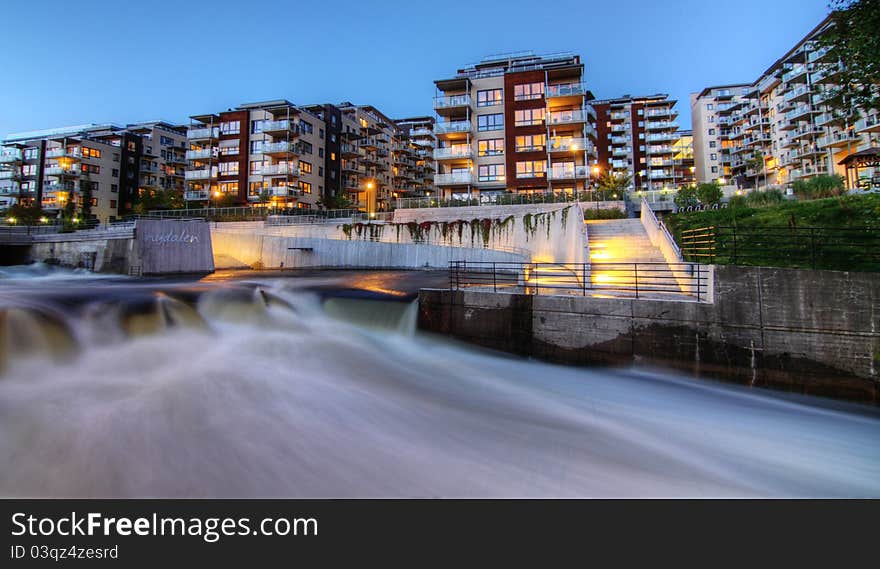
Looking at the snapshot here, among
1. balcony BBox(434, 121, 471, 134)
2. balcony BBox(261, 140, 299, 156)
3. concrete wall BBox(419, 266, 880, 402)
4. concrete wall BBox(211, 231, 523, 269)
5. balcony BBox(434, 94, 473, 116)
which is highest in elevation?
balcony BBox(434, 94, 473, 116)

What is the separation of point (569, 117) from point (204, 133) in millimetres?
55395

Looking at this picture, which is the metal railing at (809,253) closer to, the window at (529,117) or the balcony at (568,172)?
the balcony at (568,172)

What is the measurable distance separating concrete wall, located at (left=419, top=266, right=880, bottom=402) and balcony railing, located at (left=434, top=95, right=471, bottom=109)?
4102 cm

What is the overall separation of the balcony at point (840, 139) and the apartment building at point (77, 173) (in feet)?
368

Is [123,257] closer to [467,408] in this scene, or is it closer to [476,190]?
[467,408]

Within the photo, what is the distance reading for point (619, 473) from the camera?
6.36m

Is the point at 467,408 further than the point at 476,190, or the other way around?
the point at 476,190

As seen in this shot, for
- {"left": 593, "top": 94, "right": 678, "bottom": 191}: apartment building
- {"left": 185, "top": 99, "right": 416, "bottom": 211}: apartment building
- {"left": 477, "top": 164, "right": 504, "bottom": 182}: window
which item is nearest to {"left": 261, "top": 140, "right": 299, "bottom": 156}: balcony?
{"left": 185, "top": 99, "right": 416, "bottom": 211}: apartment building

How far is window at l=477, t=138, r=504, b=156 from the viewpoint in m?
47.3

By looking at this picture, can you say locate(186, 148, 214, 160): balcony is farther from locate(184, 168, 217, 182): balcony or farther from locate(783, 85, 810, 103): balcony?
locate(783, 85, 810, 103): balcony
